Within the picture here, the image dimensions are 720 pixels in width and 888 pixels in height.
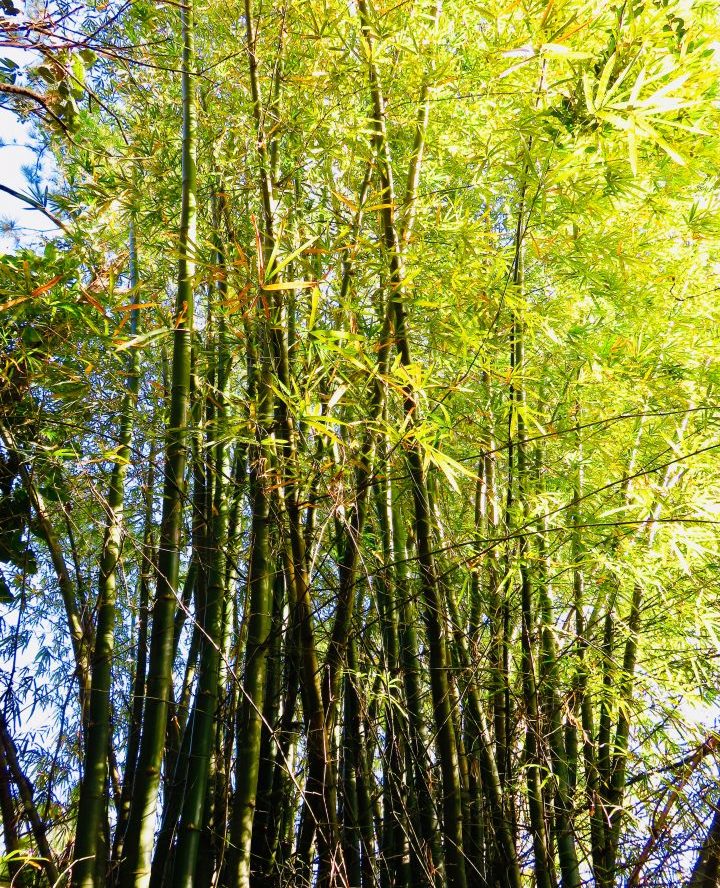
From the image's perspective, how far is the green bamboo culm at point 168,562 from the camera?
6.36 feet

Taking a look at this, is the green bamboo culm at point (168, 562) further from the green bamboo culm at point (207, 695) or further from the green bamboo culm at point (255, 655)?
the green bamboo culm at point (255, 655)

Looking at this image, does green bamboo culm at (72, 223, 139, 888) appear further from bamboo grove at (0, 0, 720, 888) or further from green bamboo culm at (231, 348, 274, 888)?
green bamboo culm at (231, 348, 274, 888)

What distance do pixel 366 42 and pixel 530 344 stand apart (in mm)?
1190

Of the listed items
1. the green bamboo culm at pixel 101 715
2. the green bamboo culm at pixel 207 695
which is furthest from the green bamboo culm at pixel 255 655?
the green bamboo culm at pixel 101 715

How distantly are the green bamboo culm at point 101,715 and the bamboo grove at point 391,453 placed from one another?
0.04ft

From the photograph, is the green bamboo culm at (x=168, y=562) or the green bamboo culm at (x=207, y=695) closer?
the green bamboo culm at (x=168, y=562)

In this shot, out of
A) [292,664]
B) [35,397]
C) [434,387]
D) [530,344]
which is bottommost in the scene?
[292,664]

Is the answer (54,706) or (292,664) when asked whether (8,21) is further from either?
(54,706)

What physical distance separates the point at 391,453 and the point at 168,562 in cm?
70

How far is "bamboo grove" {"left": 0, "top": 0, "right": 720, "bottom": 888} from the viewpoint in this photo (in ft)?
6.73

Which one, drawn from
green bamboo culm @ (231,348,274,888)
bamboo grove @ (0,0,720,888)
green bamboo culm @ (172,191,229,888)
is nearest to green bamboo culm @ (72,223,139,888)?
bamboo grove @ (0,0,720,888)

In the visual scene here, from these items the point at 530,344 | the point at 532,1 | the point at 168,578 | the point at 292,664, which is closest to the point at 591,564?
the point at 530,344

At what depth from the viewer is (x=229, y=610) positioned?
286 centimetres

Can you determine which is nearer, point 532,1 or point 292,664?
point 532,1
